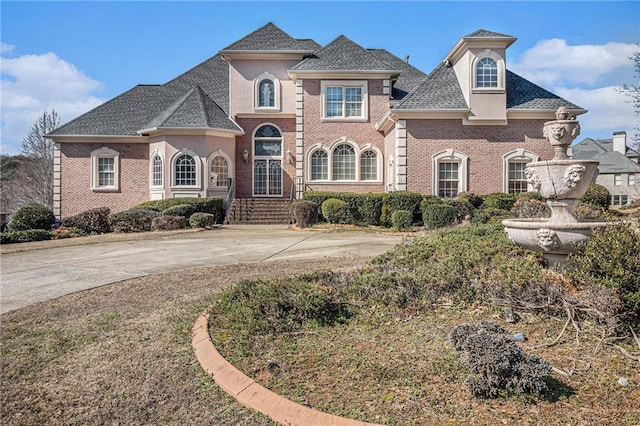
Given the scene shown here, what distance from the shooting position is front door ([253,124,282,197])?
23281mm

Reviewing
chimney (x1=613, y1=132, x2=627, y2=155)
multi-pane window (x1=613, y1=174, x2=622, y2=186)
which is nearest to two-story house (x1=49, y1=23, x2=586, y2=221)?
multi-pane window (x1=613, y1=174, x2=622, y2=186)

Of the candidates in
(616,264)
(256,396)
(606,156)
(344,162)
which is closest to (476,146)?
(344,162)

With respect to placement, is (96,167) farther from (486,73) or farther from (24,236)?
(486,73)

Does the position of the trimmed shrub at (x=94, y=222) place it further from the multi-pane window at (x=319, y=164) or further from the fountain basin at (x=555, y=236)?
the fountain basin at (x=555, y=236)

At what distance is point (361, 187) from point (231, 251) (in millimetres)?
11674

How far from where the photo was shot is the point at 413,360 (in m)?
3.81

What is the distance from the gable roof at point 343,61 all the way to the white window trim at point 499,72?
153 inches

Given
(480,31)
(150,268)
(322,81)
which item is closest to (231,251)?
(150,268)

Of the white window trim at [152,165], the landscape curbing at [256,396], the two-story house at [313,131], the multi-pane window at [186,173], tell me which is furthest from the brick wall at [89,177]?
the landscape curbing at [256,396]

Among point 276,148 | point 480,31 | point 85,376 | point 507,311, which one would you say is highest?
point 480,31

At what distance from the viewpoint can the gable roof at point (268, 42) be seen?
74.7ft

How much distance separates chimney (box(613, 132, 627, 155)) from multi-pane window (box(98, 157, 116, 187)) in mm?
48253

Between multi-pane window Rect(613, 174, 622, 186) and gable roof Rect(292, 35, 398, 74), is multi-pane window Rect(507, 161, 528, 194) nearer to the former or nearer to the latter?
gable roof Rect(292, 35, 398, 74)

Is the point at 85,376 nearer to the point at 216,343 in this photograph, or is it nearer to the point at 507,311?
the point at 216,343
